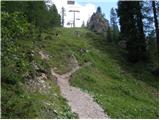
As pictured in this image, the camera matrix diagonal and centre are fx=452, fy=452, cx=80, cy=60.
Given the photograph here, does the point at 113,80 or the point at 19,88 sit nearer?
the point at 19,88

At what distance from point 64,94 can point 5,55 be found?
377 inches

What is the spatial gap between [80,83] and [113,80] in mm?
4933

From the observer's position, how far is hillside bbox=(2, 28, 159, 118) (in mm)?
20597

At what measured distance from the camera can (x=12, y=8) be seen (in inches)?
1435

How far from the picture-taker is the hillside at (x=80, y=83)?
2060 cm

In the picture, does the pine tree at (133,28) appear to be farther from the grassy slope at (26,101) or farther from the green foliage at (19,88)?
the grassy slope at (26,101)

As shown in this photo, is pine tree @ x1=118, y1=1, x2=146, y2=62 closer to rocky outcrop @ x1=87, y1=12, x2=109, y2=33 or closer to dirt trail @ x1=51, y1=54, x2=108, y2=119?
dirt trail @ x1=51, y1=54, x2=108, y2=119

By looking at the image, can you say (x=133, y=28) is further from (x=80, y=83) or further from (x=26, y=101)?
(x=26, y=101)

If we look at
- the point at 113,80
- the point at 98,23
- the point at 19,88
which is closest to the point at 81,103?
the point at 19,88

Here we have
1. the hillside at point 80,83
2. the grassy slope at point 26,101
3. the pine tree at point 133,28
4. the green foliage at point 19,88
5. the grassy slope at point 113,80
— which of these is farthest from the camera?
the pine tree at point 133,28

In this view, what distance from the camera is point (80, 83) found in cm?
3481

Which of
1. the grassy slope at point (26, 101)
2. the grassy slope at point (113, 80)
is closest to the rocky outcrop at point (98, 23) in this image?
the grassy slope at point (113, 80)

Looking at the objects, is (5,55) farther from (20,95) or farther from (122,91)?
(122,91)

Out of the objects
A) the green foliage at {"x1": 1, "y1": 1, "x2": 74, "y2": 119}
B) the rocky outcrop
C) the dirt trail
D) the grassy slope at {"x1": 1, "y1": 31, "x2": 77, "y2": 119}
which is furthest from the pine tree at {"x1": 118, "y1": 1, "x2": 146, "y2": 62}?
the rocky outcrop
